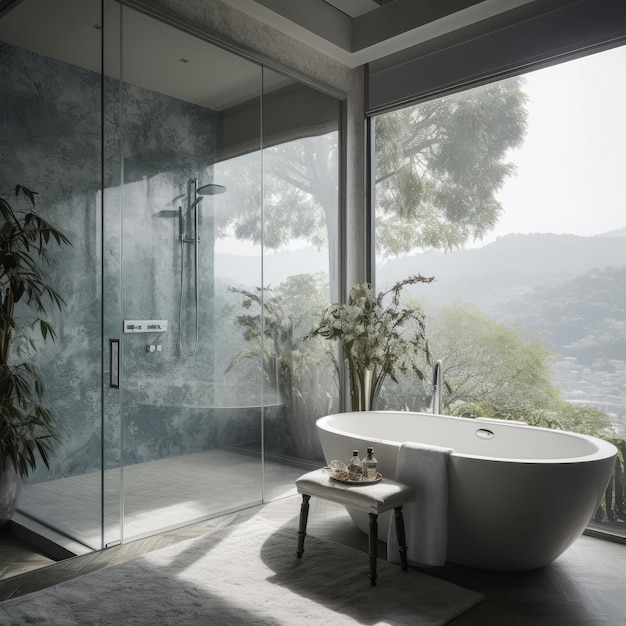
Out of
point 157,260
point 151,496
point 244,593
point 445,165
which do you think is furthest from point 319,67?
point 244,593

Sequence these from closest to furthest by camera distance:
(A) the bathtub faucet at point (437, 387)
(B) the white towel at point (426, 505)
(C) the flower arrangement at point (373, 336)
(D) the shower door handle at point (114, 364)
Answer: (B) the white towel at point (426, 505)
(D) the shower door handle at point (114, 364)
(A) the bathtub faucet at point (437, 387)
(C) the flower arrangement at point (373, 336)

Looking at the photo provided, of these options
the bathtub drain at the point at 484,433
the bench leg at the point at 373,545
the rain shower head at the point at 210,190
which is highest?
the rain shower head at the point at 210,190

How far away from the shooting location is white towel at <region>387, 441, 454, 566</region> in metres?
2.72

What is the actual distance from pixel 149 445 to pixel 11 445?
2.24 ft

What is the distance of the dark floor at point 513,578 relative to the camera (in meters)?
2.43

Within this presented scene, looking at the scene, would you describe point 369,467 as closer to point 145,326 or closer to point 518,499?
point 518,499

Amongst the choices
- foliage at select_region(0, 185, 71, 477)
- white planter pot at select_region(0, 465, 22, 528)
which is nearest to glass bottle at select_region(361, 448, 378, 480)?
foliage at select_region(0, 185, 71, 477)

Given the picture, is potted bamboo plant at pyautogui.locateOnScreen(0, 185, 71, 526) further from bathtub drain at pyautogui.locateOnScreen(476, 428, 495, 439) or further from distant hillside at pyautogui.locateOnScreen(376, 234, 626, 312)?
distant hillside at pyautogui.locateOnScreen(376, 234, 626, 312)

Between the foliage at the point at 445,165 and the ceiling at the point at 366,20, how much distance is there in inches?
17.8

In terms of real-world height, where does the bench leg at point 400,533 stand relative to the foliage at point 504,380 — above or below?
below

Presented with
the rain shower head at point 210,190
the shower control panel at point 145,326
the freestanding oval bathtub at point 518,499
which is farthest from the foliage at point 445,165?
the shower control panel at point 145,326

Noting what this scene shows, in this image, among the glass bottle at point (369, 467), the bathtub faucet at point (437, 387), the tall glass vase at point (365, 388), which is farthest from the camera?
the tall glass vase at point (365, 388)

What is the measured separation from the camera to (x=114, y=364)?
311 centimetres

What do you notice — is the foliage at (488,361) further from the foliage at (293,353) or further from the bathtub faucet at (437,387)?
the foliage at (293,353)
